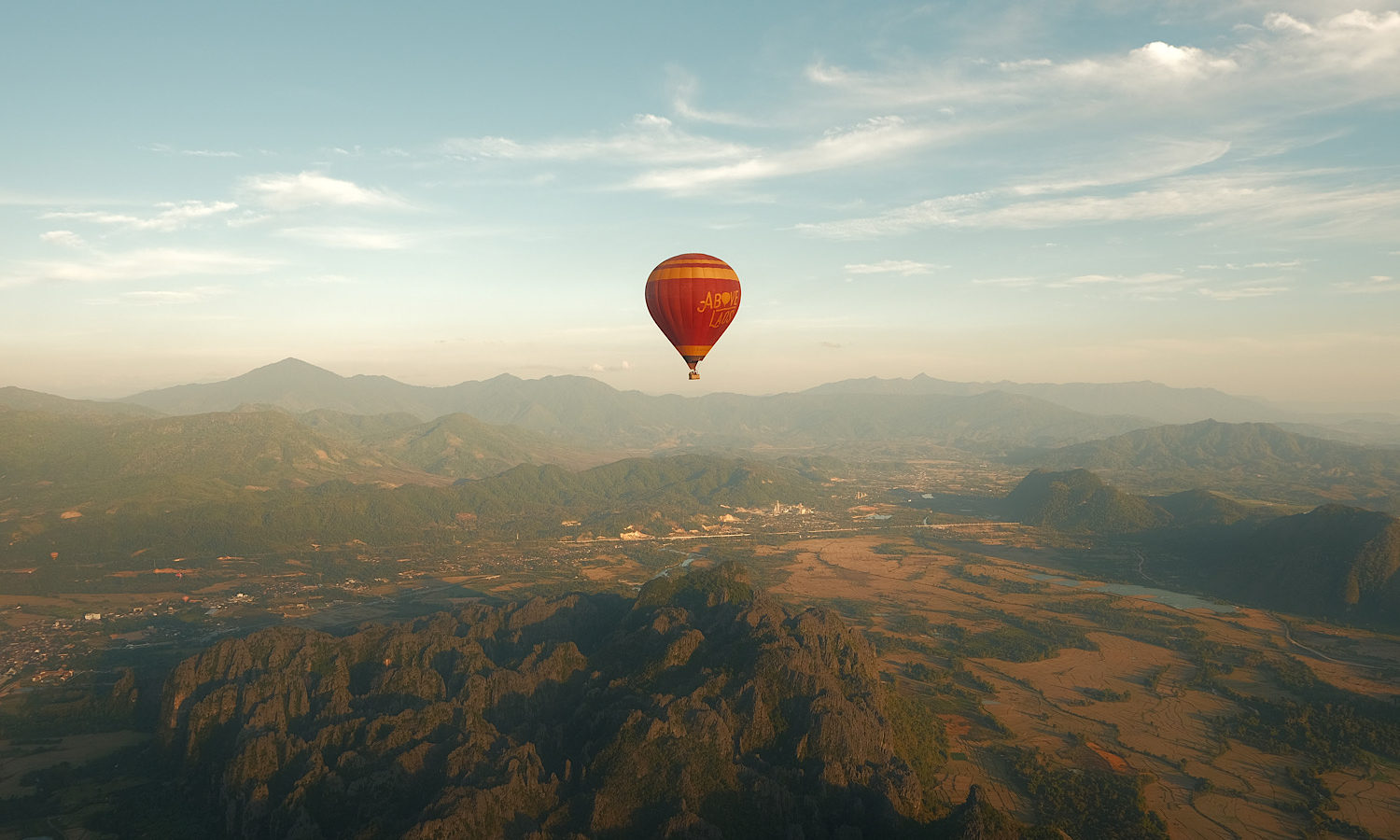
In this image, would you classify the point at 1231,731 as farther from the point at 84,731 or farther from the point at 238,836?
the point at 84,731

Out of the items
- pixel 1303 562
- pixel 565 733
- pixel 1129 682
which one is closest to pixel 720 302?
pixel 565 733

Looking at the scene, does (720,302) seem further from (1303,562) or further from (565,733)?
(1303,562)

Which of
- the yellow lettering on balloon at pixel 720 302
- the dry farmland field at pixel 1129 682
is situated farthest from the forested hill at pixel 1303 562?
the yellow lettering on balloon at pixel 720 302

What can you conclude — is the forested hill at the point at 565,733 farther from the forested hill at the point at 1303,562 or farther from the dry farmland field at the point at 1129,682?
the forested hill at the point at 1303,562

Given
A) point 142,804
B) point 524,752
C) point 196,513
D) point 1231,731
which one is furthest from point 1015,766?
point 196,513

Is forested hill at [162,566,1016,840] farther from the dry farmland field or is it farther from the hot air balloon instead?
the hot air balloon

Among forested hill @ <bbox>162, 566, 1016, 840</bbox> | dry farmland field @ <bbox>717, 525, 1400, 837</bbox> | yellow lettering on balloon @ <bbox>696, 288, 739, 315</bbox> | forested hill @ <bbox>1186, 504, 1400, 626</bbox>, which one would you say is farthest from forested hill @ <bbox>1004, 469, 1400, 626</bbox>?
yellow lettering on balloon @ <bbox>696, 288, 739, 315</bbox>

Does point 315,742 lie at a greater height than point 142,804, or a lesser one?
greater
